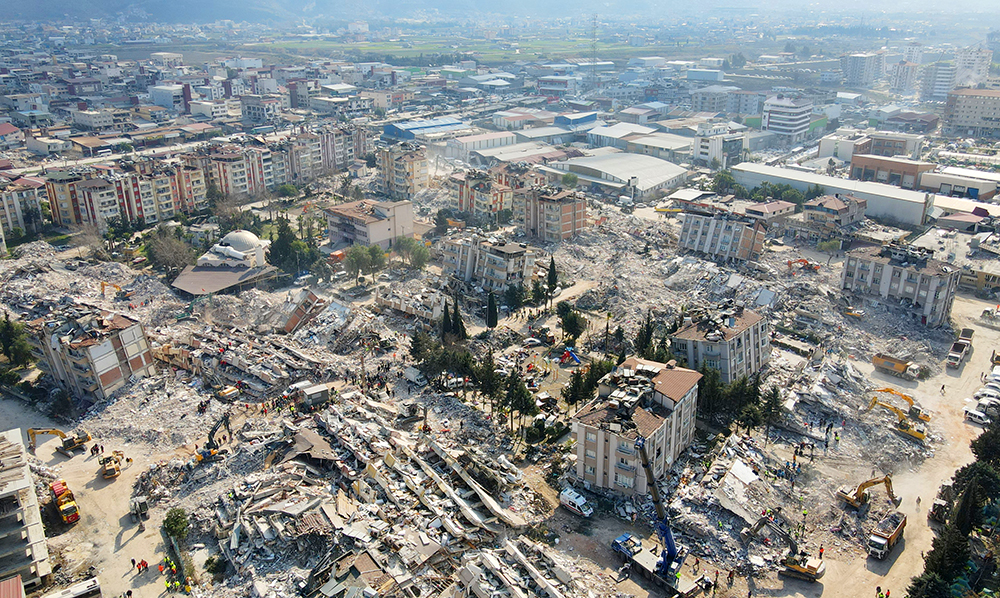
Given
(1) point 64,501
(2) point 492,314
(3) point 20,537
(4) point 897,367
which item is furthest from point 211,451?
(4) point 897,367

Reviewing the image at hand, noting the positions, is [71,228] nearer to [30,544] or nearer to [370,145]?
[370,145]

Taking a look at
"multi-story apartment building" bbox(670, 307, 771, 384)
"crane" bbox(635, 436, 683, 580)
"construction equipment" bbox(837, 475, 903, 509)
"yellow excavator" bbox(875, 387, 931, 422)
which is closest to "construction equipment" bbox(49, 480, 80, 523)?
"crane" bbox(635, 436, 683, 580)

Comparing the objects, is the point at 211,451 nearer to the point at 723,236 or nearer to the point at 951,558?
the point at 951,558

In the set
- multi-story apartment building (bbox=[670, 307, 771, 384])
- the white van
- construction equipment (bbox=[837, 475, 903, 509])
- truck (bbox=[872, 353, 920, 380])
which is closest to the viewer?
construction equipment (bbox=[837, 475, 903, 509])

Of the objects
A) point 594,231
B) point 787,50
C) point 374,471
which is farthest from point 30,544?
point 787,50

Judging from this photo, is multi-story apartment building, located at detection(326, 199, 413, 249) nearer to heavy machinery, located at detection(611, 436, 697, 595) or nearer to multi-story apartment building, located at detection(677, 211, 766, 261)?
multi-story apartment building, located at detection(677, 211, 766, 261)
